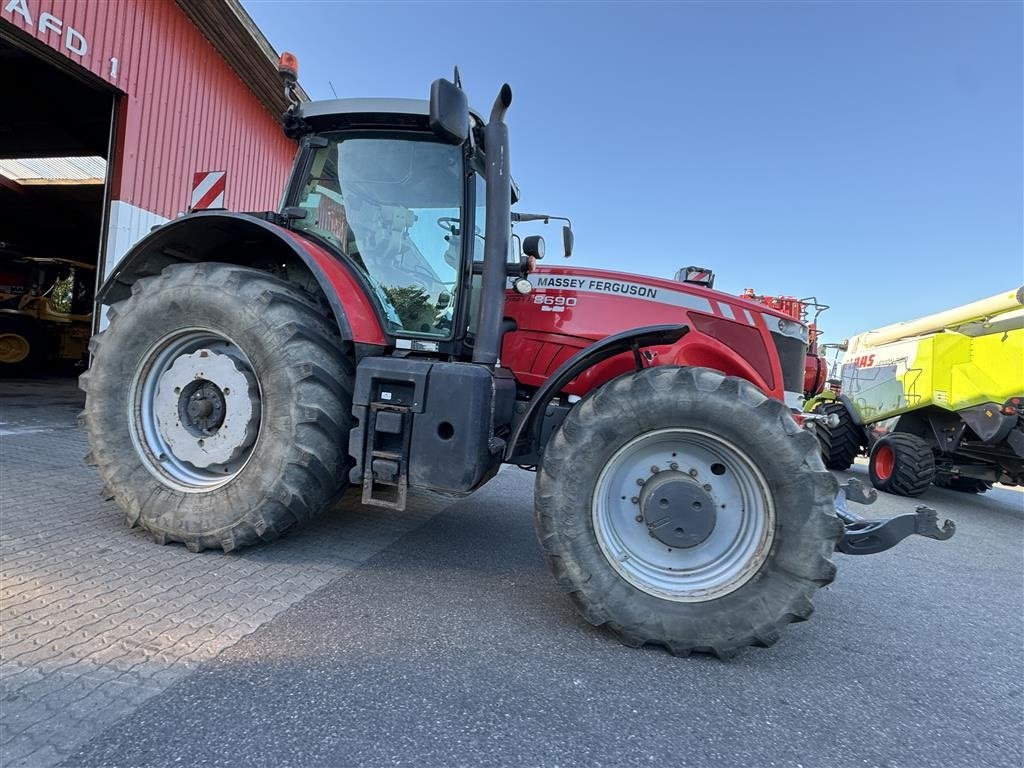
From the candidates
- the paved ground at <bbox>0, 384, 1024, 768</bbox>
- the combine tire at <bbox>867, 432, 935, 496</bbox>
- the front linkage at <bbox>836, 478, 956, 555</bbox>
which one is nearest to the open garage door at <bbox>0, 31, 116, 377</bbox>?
the paved ground at <bbox>0, 384, 1024, 768</bbox>

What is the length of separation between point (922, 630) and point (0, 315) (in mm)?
13171

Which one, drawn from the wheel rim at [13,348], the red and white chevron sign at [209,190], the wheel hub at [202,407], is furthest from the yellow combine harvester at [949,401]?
Answer: the wheel rim at [13,348]

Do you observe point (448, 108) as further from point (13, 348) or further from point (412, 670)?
point (13, 348)

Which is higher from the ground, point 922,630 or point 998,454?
point 998,454

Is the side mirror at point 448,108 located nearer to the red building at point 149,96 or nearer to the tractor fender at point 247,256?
the tractor fender at point 247,256

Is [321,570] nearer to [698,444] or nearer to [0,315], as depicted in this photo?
[698,444]

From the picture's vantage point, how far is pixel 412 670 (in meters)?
1.93

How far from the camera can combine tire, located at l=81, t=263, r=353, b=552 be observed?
2621mm

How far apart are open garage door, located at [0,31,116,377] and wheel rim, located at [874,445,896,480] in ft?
36.4

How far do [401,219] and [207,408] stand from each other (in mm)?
1416

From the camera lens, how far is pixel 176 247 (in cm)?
327

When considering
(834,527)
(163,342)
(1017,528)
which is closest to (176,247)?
(163,342)

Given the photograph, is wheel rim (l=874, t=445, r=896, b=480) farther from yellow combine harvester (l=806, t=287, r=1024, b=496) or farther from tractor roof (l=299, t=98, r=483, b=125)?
tractor roof (l=299, t=98, r=483, b=125)

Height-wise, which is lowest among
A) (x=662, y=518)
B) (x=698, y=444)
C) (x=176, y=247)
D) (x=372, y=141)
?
(x=662, y=518)
